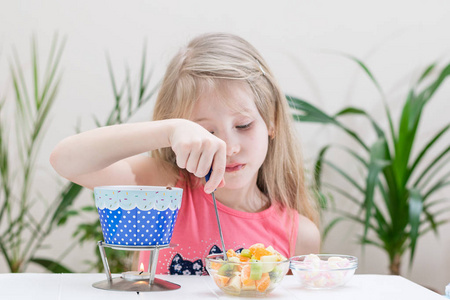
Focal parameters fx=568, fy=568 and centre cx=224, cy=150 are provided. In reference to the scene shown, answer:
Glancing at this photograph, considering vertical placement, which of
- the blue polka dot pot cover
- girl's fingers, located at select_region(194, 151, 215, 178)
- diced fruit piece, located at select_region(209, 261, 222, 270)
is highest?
girl's fingers, located at select_region(194, 151, 215, 178)

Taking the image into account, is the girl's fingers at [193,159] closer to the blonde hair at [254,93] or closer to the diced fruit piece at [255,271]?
the diced fruit piece at [255,271]

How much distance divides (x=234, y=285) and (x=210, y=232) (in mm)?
497

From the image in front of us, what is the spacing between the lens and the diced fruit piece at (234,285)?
2.44 feet

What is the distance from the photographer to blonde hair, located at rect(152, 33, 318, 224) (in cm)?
118

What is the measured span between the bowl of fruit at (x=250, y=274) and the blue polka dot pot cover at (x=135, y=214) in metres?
0.09

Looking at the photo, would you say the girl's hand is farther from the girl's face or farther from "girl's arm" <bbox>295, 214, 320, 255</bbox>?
"girl's arm" <bbox>295, 214, 320, 255</bbox>

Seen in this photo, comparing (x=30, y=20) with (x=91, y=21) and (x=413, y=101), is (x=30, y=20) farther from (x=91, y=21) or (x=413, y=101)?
(x=413, y=101)

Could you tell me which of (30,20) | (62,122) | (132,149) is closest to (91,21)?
(30,20)

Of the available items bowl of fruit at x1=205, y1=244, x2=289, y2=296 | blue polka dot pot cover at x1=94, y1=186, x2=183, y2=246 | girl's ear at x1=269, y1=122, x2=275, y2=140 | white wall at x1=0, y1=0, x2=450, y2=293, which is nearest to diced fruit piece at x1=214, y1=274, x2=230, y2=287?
bowl of fruit at x1=205, y1=244, x2=289, y2=296

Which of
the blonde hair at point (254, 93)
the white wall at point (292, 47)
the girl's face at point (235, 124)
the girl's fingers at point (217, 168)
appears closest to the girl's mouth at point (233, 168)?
the girl's face at point (235, 124)

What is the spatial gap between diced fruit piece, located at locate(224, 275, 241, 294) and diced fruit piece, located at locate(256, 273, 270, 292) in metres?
0.03

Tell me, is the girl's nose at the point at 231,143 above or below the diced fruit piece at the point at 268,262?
above

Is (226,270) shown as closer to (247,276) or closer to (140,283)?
(247,276)

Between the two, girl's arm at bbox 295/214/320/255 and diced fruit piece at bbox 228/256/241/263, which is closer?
diced fruit piece at bbox 228/256/241/263
